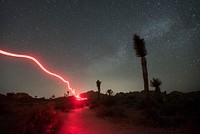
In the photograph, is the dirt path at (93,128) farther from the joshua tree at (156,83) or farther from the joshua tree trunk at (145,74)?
the joshua tree at (156,83)

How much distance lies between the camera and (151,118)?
13.9m

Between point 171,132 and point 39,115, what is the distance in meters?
7.11

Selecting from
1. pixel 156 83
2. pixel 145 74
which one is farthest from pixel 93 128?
pixel 156 83

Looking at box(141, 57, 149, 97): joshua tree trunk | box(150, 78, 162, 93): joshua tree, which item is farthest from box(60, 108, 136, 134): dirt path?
box(150, 78, 162, 93): joshua tree

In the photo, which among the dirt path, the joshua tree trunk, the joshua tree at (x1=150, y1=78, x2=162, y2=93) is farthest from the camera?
the joshua tree at (x1=150, y1=78, x2=162, y2=93)

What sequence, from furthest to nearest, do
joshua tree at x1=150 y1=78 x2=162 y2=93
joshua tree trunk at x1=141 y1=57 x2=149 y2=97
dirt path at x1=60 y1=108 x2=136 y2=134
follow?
joshua tree at x1=150 y1=78 x2=162 y2=93 < joshua tree trunk at x1=141 y1=57 x2=149 y2=97 < dirt path at x1=60 y1=108 x2=136 y2=134

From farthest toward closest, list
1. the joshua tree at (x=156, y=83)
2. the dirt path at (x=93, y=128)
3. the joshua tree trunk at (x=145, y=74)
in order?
the joshua tree at (x=156, y=83) < the joshua tree trunk at (x=145, y=74) < the dirt path at (x=93, y=128)

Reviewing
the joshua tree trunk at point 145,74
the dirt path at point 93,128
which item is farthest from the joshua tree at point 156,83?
the dirt path at point 93,128

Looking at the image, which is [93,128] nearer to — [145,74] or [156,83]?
[145,74]

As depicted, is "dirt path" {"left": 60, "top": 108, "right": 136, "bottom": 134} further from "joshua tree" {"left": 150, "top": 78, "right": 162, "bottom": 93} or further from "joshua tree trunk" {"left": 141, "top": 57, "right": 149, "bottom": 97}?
"joshua tree" {"left": 150, "top": 78, "right": 162, "bottom": 93}

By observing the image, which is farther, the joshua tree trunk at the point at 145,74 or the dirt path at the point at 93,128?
the joshua tree trunk at the point at 145,74

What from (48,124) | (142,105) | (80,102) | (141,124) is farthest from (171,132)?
(80,102)

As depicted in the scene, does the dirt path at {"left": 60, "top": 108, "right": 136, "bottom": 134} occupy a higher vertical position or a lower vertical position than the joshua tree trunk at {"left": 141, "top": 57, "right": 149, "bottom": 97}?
lower

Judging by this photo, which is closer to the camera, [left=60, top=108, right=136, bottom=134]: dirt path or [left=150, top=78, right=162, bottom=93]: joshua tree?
[left=60, top=108, right=136, bottom=134]: dirt path
